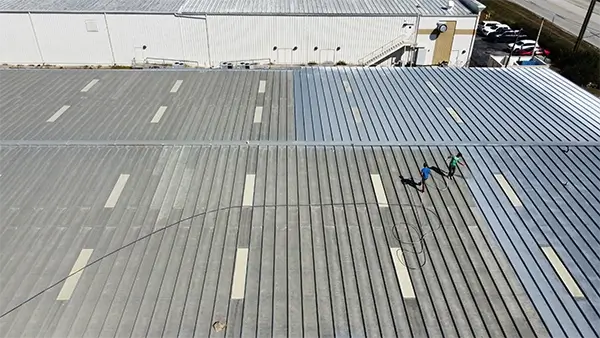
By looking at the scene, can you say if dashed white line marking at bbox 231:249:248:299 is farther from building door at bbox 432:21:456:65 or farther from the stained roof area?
building door at bbox 432:21:456:65

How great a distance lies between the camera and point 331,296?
45.2 feet

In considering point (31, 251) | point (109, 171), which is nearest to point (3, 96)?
point (109, 171)

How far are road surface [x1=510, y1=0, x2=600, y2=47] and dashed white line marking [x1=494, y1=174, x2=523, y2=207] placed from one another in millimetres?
A: 46499

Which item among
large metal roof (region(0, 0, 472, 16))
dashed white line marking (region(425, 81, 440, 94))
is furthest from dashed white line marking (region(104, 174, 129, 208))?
large metal roof (region(0, 0, 472, 16))

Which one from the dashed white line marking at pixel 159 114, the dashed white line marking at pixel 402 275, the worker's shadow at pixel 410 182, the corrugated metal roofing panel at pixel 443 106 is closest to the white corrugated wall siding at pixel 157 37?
the corrugated metal roofing panel at pixel 443 106

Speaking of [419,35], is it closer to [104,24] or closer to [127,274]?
[104,24]

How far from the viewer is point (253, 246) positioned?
15.6 m

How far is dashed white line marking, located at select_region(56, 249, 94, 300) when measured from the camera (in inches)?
545

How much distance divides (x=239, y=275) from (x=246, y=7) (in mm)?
35547

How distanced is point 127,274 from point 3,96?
20.4 meters

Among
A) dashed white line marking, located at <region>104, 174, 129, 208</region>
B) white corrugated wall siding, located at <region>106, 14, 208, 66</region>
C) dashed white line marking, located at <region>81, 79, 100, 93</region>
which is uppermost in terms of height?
dashed white line marking, located at <region>104, 174, 129, 208</region>

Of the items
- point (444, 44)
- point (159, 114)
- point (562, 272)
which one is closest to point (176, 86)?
point (159, 114)

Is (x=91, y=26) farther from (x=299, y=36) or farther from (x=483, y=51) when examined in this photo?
(x=483, y=51)

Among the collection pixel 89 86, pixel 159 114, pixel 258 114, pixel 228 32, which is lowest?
pixel 228 32
